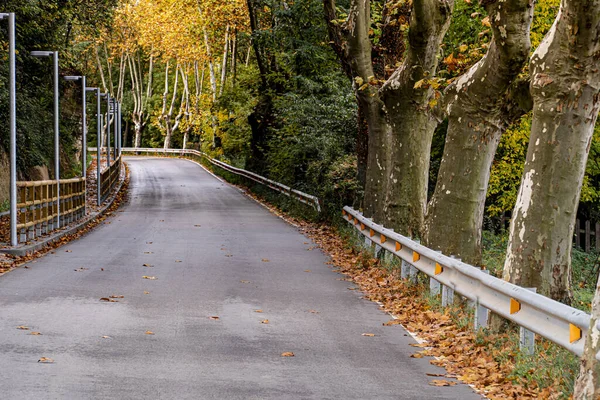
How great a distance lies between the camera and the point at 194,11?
62.5m

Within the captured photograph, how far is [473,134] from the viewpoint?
12688 mm

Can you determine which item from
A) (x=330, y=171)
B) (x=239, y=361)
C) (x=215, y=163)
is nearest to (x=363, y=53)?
(x=330, y=171)

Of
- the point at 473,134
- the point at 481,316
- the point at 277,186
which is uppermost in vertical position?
the point at 473,134

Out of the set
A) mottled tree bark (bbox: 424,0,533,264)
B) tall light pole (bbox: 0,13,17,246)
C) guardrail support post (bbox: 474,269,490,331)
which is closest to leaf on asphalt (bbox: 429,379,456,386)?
guardrail support post (bbox: 474,269,490,331)

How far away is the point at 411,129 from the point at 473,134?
507cm

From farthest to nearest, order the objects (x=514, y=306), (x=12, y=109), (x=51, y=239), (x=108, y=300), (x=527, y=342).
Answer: (x=51, y=239) → (x=12, y=109) → (x=108, y=300) → (x=514, y=306) → (x=527, y=342)

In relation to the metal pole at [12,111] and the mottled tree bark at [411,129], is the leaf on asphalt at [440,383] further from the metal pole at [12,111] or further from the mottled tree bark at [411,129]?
the metal pole at [12,111]

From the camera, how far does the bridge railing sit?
787 inches

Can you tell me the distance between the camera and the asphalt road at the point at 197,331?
7242mm

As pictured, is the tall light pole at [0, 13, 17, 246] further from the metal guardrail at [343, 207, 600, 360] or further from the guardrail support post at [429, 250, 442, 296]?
the guardrail support post at [429, 250, 442, 296]

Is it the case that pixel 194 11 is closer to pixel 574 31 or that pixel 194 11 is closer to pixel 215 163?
pixel 215 163

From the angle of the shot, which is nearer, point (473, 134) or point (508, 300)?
point (508, 300)

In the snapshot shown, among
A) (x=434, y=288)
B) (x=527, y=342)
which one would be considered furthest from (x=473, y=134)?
(x=527, y=342)

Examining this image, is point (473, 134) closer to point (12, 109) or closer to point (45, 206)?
point (12, 109)
